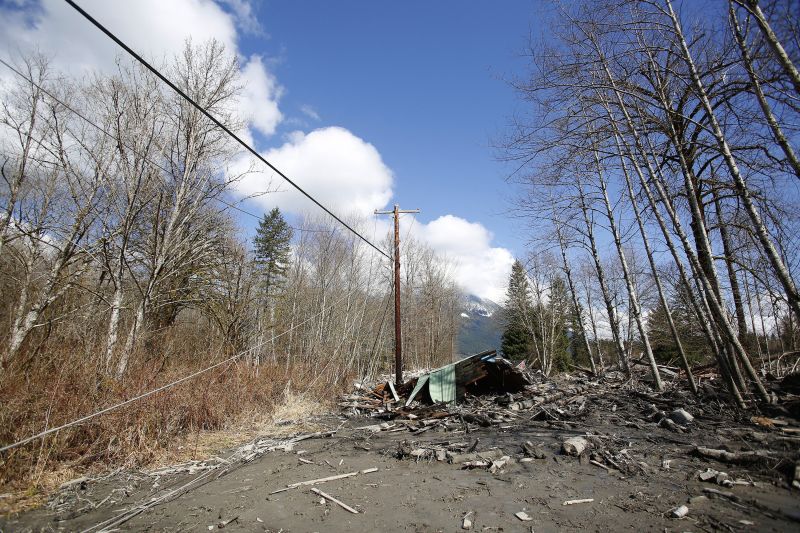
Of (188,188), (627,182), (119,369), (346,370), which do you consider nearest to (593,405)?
(627,182)

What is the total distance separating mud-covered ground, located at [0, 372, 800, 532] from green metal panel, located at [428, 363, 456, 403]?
10.9ft

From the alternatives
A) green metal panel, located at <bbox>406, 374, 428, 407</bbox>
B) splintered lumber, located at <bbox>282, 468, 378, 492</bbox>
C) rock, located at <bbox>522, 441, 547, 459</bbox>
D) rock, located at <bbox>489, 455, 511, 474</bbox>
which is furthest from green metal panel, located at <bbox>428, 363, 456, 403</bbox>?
splintered lumber, located at <bbox>282, 468, 378, 492</bbox>

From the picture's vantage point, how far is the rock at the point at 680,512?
114 inches

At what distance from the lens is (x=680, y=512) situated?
2.93 metres

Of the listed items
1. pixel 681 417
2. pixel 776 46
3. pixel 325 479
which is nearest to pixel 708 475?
pixel 681 417

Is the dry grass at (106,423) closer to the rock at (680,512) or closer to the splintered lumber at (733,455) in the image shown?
the rock at (680,512)

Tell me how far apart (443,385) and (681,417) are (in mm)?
5296

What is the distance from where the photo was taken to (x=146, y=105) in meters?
8.12

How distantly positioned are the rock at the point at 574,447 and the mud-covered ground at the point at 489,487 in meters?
0.07

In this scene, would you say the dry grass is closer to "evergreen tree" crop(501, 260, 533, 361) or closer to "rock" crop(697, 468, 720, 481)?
"rock" crop(697, 468, 720, 481)

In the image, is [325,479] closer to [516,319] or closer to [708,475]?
[708,475]

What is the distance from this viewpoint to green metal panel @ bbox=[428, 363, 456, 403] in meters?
9.38

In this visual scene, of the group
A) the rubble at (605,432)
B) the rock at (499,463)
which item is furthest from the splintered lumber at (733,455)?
the rock at (499,463)

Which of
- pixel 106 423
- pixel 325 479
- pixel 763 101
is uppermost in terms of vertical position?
pixel 763 101
